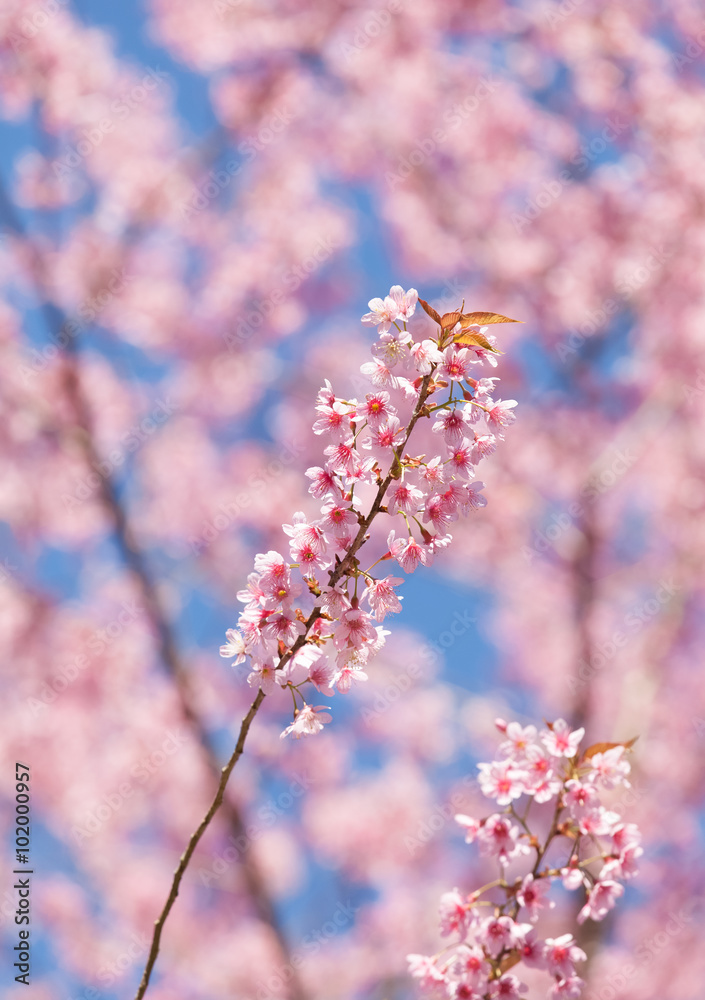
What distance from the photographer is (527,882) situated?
1.70 meters

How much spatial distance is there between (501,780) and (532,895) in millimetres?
227

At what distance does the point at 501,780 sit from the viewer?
1786 millimetres

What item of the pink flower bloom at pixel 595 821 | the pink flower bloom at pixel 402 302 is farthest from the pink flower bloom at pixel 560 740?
the pink flower bloom at pixel 402 302

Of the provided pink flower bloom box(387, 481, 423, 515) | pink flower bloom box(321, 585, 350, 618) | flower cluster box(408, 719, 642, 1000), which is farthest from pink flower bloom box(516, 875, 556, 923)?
pink flower bloom box(387, 481, 423, 515)

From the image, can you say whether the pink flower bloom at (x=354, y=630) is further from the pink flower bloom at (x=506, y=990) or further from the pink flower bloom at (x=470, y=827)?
the pink flower bloom at (x=506, y=990)

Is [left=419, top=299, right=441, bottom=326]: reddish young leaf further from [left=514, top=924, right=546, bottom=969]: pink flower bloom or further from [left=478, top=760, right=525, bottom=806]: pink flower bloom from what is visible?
[left=514, top=924, right=546, bottom=969]: pink flower bloom

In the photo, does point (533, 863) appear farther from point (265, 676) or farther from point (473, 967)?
point (265, 676)

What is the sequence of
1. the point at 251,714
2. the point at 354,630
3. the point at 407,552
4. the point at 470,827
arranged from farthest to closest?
the point at 470,827 → the point at 407,552 → the point at 354,630 → the point at 251,714

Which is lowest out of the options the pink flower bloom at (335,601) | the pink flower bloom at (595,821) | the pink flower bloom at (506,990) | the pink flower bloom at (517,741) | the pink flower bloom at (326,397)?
the pink flower bloom at (506,990)

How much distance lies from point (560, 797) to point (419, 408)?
883mm

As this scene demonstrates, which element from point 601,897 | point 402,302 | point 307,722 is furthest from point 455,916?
point 402,302

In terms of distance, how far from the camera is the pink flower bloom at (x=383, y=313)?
64.9 inches

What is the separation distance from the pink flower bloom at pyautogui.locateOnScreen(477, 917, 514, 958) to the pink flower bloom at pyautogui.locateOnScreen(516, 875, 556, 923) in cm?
5

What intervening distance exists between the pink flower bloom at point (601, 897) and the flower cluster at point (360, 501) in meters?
0.69
